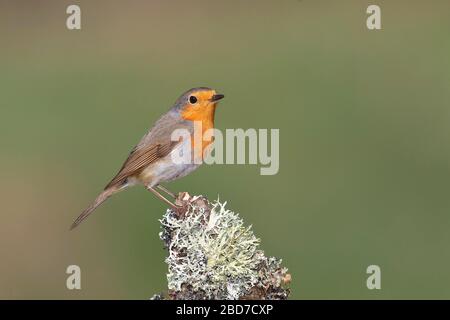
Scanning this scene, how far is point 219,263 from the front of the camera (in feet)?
20.7

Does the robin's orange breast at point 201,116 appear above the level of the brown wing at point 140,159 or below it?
above

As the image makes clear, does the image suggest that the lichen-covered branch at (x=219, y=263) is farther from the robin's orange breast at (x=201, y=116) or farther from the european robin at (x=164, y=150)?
the robin's orange breast at (x=201, y=116)

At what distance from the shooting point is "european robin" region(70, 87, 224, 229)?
8969 mm

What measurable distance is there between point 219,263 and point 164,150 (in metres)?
2.91

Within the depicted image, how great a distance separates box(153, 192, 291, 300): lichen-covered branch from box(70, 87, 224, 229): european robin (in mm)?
2307

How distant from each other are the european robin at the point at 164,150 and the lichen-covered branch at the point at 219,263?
2.31m

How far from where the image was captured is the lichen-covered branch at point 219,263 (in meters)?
6.16

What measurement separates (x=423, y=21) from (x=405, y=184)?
9.61m

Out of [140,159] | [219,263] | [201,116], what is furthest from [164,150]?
[219,263]

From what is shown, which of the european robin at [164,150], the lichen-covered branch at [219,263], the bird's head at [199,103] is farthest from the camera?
the bird's head at [199,103]

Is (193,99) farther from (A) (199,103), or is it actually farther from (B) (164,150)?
(B) (164,150)

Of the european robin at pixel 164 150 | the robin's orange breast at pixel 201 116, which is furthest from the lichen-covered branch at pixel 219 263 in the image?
the robin's orange breast at pixel 201 116

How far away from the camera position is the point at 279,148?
18.0 meters
